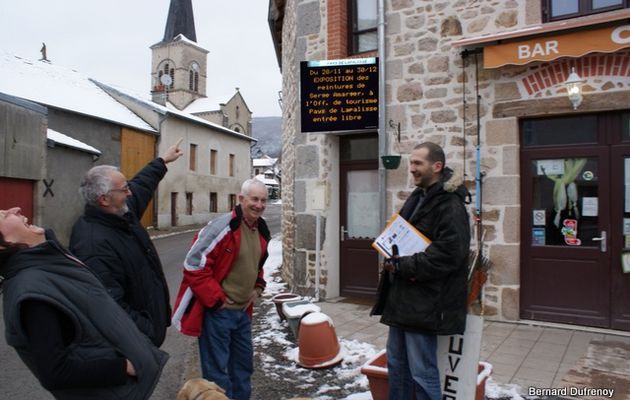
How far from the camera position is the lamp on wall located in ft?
17.4

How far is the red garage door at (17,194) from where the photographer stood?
11.5 metres

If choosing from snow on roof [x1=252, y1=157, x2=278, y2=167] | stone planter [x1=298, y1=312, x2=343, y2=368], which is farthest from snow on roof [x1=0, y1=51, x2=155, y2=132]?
snow on roof [x1=252, y1=157, x2=278, y2=167]

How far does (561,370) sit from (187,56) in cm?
4895

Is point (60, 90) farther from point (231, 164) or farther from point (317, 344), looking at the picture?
point (317, 344)

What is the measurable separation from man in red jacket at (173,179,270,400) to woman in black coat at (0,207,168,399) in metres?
1.14

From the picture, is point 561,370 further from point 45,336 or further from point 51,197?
point 51,197

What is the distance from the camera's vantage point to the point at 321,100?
7.10m

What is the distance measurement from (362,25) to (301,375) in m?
5.33

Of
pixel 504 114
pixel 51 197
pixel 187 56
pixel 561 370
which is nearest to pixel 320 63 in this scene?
pixel 504 114

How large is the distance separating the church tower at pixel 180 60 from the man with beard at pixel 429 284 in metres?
45.8

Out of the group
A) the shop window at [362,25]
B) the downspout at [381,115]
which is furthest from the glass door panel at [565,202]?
the shop window at [362,25]

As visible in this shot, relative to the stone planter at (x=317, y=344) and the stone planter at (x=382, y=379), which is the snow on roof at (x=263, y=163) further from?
the stone planter at (x=382, y=379)

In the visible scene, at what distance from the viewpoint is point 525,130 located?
5922mm

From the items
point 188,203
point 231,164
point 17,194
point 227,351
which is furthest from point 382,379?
point 231,164
